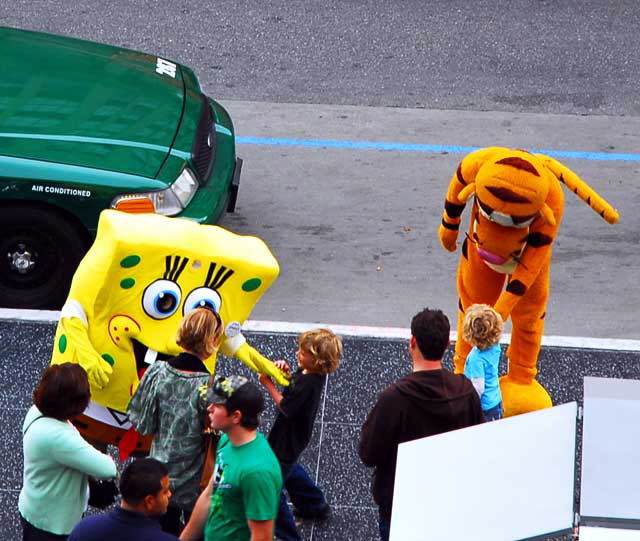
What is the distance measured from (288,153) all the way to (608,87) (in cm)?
358

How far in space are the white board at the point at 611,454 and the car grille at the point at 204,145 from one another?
4499 mm

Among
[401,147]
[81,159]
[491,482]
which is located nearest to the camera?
[491,482]

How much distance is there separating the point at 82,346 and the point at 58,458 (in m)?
0.70

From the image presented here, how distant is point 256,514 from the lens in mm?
4504

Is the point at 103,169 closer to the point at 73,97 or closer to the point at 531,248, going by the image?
the point at 73,97

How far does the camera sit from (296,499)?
5918mm

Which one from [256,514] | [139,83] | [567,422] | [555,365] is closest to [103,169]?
[139,83]

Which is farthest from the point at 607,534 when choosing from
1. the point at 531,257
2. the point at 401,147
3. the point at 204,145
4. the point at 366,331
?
the point at 401,147

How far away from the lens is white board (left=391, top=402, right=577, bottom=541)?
375cm

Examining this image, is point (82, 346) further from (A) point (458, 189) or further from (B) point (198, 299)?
(A) point (458, 189)

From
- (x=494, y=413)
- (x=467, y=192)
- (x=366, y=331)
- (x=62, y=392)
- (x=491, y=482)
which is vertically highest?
(x=491, y=482)

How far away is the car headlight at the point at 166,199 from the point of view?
7531 mm

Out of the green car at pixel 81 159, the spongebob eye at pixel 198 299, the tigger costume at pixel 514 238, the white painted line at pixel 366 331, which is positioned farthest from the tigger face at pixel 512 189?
the green car at pixel 81 159

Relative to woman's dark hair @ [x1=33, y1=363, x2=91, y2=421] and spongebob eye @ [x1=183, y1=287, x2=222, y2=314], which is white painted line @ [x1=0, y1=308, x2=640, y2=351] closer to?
spongebob eye @ [x1=183, y1=287, x2=222, y2=314]
